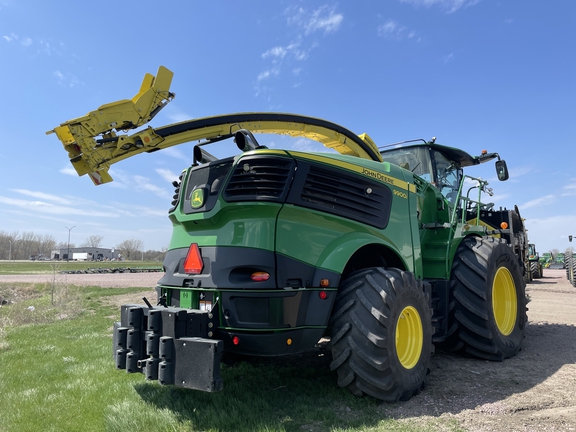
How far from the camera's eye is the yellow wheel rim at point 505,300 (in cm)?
571

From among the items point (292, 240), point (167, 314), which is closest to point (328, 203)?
point (292, 240)

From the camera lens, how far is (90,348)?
6363 mm

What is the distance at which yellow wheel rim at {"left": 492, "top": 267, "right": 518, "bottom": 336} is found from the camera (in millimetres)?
5711

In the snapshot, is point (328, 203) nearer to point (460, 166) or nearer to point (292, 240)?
point (292, 240)

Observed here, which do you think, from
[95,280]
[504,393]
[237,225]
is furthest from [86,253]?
[504,393]

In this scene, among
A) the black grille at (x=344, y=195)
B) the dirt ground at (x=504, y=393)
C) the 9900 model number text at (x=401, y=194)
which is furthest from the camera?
the 9900 model number text at (x=401, y=194)

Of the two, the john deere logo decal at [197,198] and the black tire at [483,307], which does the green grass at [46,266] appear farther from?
the black tire at [483,307]

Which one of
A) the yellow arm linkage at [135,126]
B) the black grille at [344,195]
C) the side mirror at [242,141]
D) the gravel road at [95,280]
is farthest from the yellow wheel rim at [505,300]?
the gravel road at [95,280]

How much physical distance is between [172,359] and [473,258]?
3881mm

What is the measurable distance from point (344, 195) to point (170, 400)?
2472 mm

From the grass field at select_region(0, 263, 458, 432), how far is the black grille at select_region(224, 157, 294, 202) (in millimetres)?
1772

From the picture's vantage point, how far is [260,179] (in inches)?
145

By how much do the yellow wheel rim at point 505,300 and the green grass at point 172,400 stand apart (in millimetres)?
2671

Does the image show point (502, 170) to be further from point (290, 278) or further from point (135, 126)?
point (135, 126)
